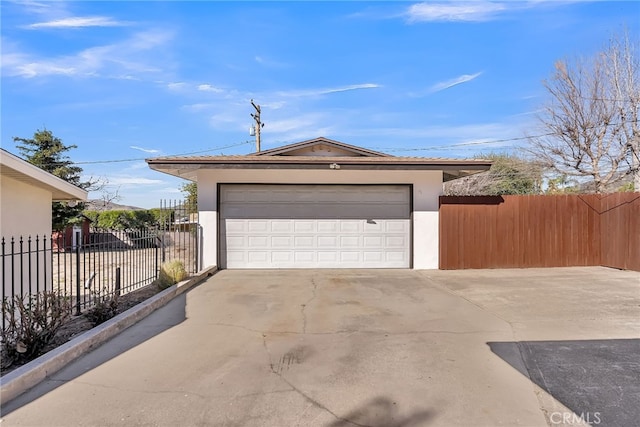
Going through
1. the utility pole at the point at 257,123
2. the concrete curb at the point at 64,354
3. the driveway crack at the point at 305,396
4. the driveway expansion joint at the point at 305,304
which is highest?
the utility pole at the point at 257,123

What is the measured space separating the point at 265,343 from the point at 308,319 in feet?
3.75

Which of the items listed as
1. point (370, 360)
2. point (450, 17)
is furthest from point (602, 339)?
point (450, 17)

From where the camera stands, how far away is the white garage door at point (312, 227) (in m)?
10.3

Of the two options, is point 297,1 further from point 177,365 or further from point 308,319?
point 177,365

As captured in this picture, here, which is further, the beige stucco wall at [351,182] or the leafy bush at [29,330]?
the beige stucco wall at [351,182]

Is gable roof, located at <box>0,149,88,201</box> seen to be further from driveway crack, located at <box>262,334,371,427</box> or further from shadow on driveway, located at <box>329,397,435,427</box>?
shadow on driveway, located at <box>329,397,435,427</box>

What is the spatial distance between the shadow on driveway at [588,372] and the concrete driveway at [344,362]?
27 millimetres

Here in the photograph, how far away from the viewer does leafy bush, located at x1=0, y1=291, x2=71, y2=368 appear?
3.64m

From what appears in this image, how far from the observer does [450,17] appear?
970cm

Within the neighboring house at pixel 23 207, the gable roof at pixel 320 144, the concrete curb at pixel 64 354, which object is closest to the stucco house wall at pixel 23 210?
the neighboring house at pixel 23 207

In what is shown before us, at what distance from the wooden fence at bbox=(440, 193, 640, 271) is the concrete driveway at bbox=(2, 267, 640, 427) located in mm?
3012

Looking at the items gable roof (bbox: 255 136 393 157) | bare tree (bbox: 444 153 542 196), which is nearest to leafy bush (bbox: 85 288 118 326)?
gable roof (bbox: 255 136 393 157)

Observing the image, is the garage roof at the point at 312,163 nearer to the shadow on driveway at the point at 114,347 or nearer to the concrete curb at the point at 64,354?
the shadow on driveway at the point at 114,347

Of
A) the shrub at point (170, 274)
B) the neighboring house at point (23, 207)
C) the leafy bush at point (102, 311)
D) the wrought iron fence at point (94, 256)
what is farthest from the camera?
the shrub at point (170, 274)
